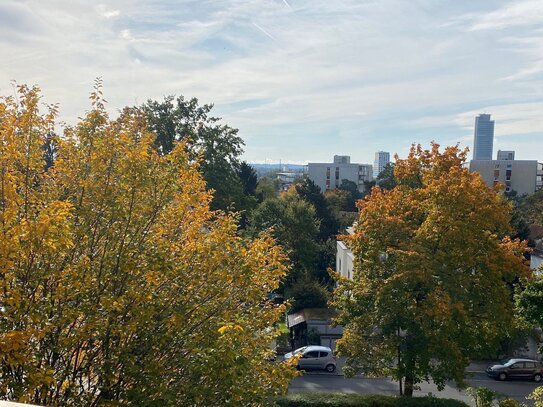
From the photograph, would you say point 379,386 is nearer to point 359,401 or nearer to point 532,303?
point 359,401

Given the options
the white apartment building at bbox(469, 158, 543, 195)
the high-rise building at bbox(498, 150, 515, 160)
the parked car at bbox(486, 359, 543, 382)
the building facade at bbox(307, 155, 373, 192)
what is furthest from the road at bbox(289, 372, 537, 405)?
the high-rise building at bbox(498, 150, 515, 160)

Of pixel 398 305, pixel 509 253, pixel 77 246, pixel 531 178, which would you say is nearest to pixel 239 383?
pixel 77 246

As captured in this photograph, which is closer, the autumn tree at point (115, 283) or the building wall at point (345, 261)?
the autumn tree at point (115, 283)

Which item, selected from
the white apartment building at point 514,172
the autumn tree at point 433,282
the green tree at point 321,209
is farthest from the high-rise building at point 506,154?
the autumn tree at point 433,282

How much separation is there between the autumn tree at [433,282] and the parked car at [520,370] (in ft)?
26.1

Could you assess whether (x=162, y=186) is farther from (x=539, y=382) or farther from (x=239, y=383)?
(x=539, y=382)

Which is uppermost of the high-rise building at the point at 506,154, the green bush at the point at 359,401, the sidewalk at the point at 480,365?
the high-rise building at the point at 506,154

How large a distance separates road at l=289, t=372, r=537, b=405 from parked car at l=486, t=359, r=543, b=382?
238 mm

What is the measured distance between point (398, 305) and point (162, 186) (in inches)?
327

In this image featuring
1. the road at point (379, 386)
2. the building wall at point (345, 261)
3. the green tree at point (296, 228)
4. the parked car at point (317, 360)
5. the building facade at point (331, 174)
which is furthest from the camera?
the building facade at point (331, 174)

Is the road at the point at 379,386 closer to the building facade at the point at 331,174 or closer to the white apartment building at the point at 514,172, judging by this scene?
the white apartment building at the point at 514,172

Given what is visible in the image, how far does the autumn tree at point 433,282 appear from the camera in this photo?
39.3 ft

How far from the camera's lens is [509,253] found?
40.7 ft

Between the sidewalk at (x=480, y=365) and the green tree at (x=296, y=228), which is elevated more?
the green tree at (x=296, y=228)
